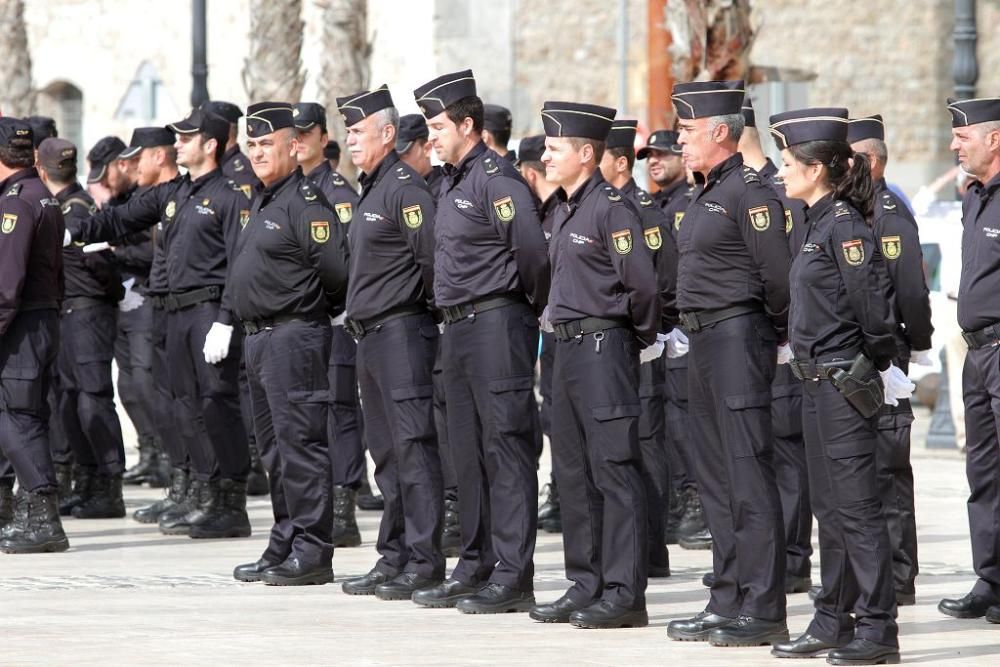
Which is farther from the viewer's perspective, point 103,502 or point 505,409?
point 103,502

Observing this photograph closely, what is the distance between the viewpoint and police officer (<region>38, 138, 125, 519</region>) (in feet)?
44.1

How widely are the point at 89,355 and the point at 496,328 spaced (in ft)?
15.4

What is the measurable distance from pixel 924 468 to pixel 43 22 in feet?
82.4

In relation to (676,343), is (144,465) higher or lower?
lower

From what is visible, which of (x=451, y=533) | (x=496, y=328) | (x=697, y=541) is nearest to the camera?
(x=496, y=328)

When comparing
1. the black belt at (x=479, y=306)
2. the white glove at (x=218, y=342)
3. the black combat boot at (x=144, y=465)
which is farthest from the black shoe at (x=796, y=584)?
the black combat boot at (x=144, y=465)

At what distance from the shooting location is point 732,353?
28.9ft

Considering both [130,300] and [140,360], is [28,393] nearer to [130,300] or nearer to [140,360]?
[130,300]

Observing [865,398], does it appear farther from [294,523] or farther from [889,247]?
[294,523]

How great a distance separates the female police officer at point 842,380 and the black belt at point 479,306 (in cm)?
166

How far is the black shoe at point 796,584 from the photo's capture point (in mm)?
10336

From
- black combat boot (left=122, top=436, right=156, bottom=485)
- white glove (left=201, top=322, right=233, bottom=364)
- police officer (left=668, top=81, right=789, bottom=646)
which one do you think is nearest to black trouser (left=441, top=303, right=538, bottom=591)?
police officer (left=668, top=81, right=789, bottom=646)

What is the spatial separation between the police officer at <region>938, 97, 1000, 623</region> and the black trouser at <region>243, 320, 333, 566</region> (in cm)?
314

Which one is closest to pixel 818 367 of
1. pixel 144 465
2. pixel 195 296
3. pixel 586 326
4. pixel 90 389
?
pixel 586 326
